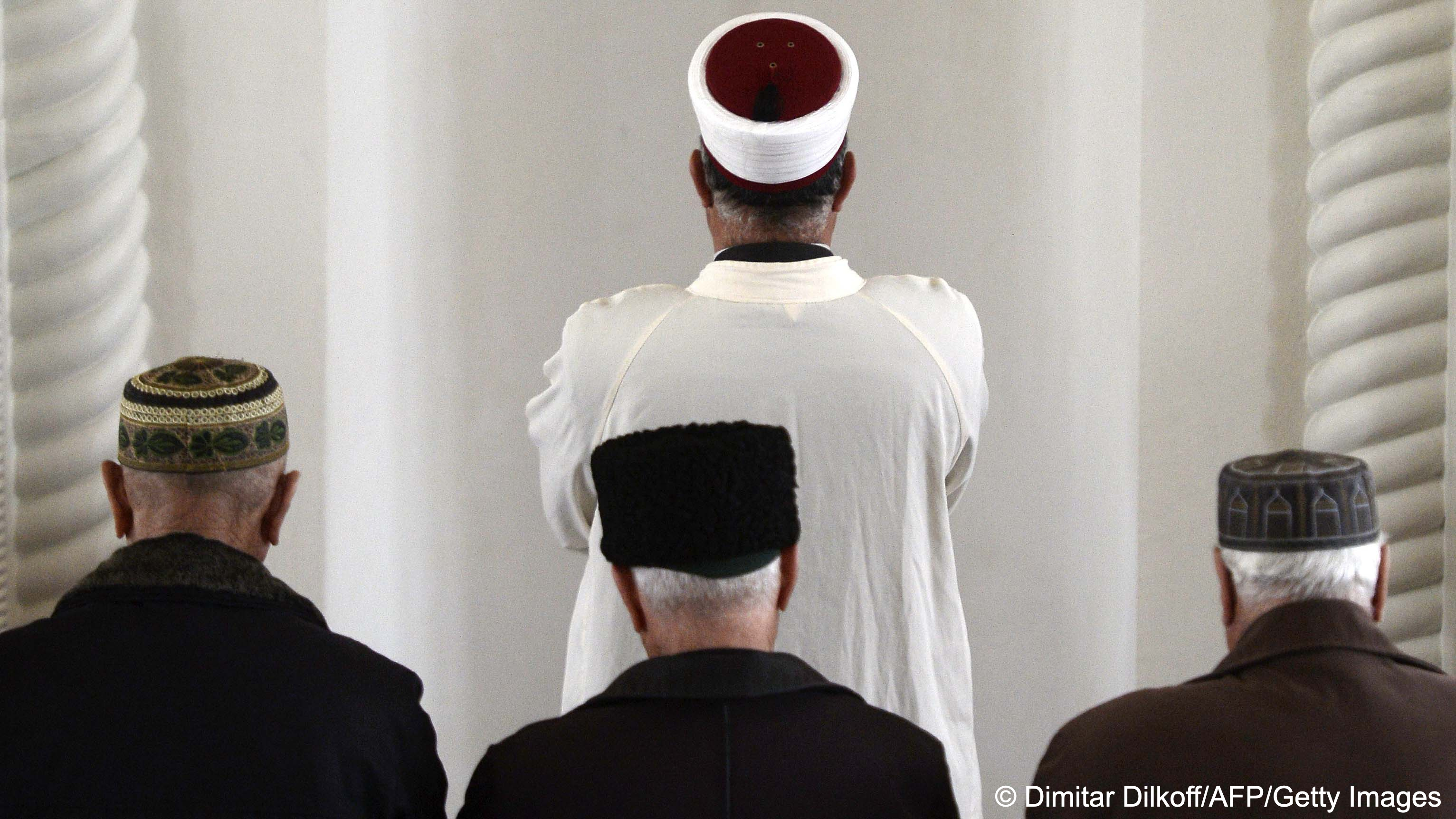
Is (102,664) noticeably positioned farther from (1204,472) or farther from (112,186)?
(1204,472)

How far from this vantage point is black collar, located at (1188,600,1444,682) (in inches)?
62.9

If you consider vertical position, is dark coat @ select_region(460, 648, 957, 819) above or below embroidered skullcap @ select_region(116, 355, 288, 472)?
below

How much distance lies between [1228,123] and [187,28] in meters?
1.85

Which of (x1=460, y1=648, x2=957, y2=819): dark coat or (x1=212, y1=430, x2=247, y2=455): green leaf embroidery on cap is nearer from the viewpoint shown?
(x1=460, y1=648, x2=957, y2=819): dark coat

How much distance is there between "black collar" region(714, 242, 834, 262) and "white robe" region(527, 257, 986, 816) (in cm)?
1

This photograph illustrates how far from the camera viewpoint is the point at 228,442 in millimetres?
1791

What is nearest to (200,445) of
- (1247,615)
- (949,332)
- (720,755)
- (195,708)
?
(195,708)

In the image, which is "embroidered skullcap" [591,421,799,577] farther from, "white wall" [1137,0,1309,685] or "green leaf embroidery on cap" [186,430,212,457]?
"white wall" [1137,0,1309,685]

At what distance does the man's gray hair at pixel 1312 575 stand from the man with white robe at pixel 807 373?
530 millimetres

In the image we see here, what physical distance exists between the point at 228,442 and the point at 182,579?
0.19 metres

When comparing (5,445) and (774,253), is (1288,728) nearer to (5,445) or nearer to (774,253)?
(774,253)

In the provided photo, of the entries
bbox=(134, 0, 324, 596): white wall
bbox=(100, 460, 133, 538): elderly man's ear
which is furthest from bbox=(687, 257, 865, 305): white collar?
bbox=(134, 0, 324, 596): white wall

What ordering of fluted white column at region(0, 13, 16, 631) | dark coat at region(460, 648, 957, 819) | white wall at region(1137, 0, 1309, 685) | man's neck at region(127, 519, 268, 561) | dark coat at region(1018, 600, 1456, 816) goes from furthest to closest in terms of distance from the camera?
white wall at region(1137, 0, 1309, 685)
fluted white column at region(0, 13, 16, 631)
man's neck at region(127, 519, 268, 561)
dark coat at region(1018, 600, 1456, 816)
dark coat at region(460, 648, 957, 819)

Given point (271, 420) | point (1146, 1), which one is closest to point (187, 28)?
point (271, 420)
